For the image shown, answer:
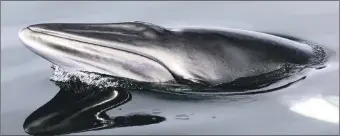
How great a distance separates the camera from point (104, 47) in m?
6.84

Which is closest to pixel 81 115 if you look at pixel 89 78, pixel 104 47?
pixel 89 78

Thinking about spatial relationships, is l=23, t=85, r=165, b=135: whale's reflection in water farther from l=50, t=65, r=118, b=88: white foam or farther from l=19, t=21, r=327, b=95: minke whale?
l=19, t=21, r=327, b=95: minke whale

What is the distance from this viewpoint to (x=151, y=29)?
6.94 metres

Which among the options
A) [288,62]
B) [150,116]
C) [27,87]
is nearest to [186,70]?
[150,116]

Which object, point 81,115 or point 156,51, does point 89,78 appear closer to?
point 81,115

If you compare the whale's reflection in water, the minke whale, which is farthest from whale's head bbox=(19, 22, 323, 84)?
the whale's reflection in water

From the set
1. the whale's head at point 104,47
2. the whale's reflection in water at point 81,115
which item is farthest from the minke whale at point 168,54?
the whale's reflection in water at point 81,115

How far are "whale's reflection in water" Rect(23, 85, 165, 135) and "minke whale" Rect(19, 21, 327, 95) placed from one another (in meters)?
0.24

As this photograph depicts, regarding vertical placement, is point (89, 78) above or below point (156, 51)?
below

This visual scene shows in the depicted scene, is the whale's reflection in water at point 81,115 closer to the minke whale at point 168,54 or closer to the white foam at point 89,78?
the white foam at point 89,78

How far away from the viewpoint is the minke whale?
266 inches

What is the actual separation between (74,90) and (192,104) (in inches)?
47.7

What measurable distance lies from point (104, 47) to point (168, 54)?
1.98 ft

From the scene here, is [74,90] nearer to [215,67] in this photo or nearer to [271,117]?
[215,67]
